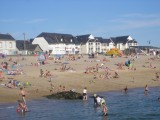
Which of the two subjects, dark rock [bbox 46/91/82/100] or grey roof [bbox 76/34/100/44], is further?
grey roof [bbox 76/34/100/44]

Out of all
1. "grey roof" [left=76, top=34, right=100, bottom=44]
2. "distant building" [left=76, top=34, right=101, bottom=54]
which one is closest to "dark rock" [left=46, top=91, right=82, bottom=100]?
"distant building" [left=76, top=34, right=101, bottom=54]

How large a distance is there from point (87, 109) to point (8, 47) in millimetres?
53773

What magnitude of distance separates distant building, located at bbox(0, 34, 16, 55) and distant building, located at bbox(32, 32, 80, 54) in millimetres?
12112

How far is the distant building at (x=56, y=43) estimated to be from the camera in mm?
86812

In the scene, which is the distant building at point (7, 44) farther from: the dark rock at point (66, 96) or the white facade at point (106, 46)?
the dark rock at point (66, 96)

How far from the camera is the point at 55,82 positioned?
35.0 m

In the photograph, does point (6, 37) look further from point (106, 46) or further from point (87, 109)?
point (87, 109)

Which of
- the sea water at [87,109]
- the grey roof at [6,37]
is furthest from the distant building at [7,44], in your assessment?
the sea water at [87,109]

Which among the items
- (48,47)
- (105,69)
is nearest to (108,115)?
(105,69)

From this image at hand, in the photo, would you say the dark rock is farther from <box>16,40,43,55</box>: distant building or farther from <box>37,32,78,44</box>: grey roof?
<box>37,32,78,44</box>: grey roof

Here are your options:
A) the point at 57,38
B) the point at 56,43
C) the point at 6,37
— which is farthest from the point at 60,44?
the point at 6,37

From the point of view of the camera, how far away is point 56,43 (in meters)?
87.8

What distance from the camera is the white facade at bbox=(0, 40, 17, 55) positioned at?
240 feet

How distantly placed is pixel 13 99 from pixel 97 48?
72951 millimetres
